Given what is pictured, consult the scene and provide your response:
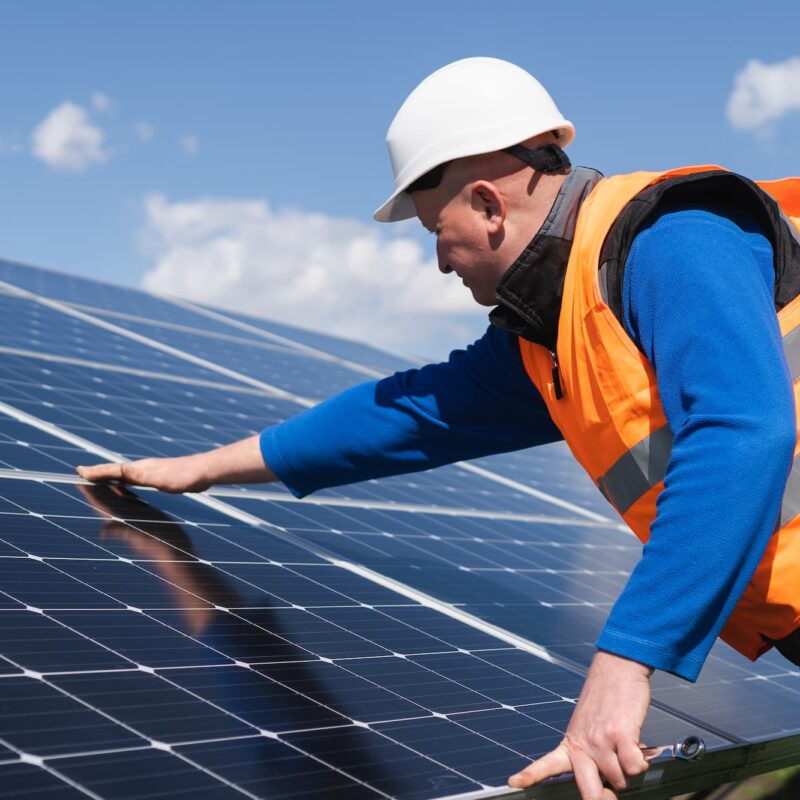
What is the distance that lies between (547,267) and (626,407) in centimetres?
49

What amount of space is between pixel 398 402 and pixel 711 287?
194cm

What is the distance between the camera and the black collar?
11.6ft

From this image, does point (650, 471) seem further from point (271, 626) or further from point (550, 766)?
point (271, 626)

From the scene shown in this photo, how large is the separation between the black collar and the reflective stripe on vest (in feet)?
1.62

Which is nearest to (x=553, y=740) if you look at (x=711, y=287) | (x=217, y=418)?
(x=711, y=287)

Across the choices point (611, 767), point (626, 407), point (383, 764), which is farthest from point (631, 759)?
point (626, 407)

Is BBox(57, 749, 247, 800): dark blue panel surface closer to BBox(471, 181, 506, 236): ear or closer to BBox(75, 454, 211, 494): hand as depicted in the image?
BBox(471, 181, 506, 236): ear

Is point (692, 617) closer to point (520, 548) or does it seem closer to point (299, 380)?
point (520, 548)

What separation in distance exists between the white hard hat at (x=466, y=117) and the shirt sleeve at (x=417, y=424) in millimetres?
976

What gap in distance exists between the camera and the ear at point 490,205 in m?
3.52

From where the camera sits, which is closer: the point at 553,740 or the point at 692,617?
the point at 692,617

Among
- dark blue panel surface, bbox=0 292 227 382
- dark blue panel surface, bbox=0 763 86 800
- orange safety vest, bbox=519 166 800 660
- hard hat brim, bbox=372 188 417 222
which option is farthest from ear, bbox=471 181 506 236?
dark blue panel surface, bbox=0 292 227 382

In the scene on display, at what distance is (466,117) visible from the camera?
3.60 m

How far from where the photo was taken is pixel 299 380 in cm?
1130
